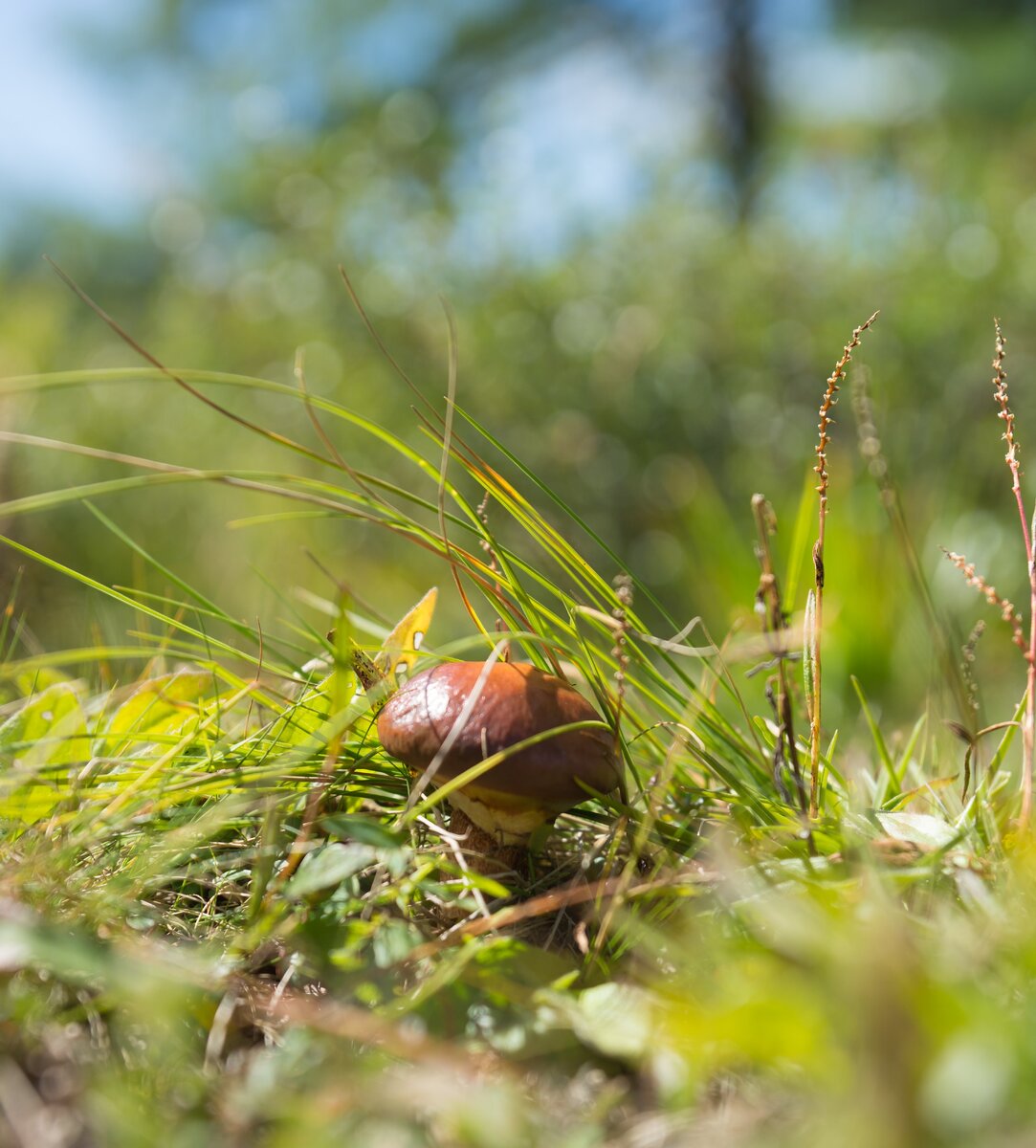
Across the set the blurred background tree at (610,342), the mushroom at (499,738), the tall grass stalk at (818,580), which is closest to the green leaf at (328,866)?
the mushroom at (499,738)

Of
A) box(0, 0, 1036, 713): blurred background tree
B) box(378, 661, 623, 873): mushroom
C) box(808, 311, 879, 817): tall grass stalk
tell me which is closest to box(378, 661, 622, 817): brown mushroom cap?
box(378, 661, 623, 873): mushroom

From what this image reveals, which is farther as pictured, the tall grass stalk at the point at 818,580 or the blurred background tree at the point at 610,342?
the blurred background tree at the point at 610,342

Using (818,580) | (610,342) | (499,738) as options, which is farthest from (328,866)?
(610,342)

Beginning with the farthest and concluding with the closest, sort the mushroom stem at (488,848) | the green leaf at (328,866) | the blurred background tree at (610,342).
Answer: the blurred background tree at (610,342) → the mushroom stem at (488,848) → the green leaf at (328,866)

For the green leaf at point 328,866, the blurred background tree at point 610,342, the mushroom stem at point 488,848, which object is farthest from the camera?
the blurred background tree at point 610,342

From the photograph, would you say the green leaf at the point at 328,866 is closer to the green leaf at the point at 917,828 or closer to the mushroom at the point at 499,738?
the mushroom at the point at 499,738

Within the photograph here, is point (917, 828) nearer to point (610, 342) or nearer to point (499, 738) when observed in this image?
point (499, 738)
